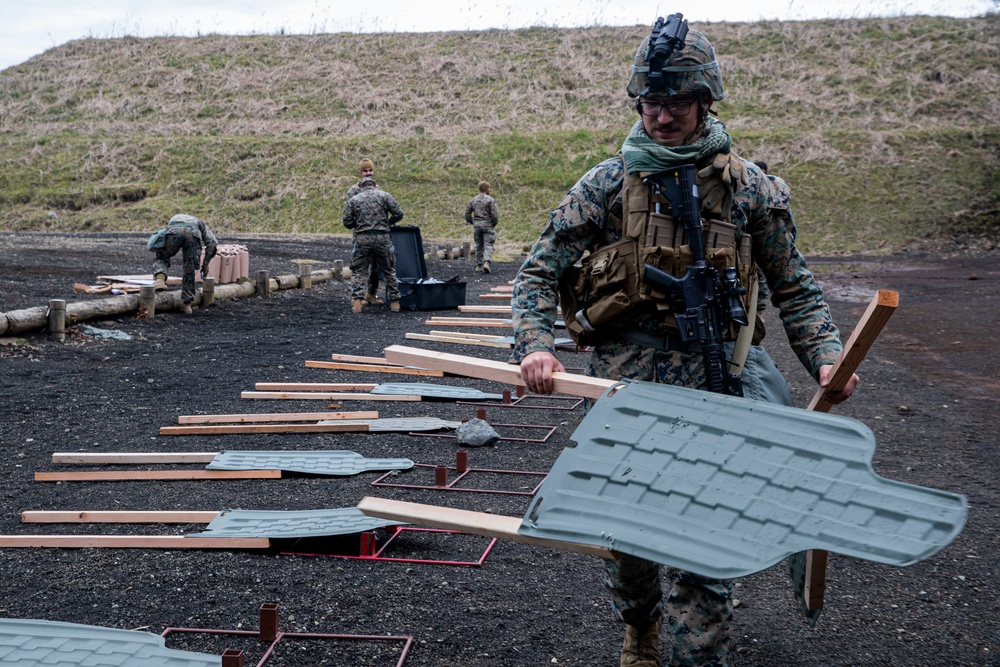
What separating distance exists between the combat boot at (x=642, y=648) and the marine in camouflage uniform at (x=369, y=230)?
11.2 meters

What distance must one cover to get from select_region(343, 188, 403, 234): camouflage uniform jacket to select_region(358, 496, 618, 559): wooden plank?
12.0 metres

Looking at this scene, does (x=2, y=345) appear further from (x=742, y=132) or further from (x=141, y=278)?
(x=742, y=132)

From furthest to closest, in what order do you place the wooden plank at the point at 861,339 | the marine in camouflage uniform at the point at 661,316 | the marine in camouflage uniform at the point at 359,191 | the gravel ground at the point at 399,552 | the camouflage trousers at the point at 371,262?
the marine in camouflage uniform at the point at 359,191, the camouflage trousers at the point at 371,262, the gravel ground at the point at 399,552, the marine in camouflage uniform at the point at 661,316, the wooden plank at the point at 861,339

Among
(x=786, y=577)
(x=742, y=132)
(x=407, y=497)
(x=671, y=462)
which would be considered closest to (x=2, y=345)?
(x=407, y=497)

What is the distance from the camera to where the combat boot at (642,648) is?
3.18m

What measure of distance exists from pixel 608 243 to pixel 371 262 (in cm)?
1206

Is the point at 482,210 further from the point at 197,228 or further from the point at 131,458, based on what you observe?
the point at 131,458

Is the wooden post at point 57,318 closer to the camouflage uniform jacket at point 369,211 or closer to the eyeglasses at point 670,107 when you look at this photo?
the camouflage uniform jacket at point 369,211

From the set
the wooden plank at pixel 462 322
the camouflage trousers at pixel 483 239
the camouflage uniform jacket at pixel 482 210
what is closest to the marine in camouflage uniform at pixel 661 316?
the wooden plank at pixel 462 322

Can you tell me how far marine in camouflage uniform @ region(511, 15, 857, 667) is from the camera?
9.71ft

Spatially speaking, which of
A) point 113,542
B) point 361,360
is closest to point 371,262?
point 361,360

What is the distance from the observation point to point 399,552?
4.72 metres

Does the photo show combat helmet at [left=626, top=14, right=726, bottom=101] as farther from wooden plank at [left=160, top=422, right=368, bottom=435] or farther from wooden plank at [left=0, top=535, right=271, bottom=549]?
wooden plank at [left=160, top=422, right=368, bottom=435]

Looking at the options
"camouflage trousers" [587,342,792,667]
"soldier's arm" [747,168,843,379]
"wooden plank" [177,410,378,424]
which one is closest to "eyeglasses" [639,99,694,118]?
"soldier's arm" [747,168,843,379]
